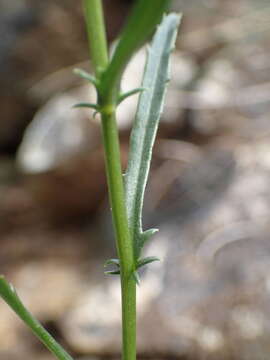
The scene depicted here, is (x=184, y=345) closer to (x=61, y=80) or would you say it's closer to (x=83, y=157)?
(x=83, y=157)

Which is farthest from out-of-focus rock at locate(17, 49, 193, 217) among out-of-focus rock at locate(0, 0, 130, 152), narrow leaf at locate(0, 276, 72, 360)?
narrow leaf at locate(0, 276, 72, 360)

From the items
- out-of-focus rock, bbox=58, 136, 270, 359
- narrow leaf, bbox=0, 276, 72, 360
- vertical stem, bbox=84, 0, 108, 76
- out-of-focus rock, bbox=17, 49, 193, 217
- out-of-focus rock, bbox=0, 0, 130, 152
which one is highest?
out-of-focus rock, bbox=0, 0, 130, 152

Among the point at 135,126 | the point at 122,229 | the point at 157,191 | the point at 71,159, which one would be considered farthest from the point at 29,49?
the point at 122,229

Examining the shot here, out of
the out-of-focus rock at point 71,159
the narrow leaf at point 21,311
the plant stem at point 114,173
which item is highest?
the out-of-focus rock at point 71,159

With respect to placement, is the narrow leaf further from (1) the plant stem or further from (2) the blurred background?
(2) the blurred background

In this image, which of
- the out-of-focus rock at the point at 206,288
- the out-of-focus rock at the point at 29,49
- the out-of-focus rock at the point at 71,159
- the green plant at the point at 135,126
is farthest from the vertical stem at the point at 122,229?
the out-of-focus rock at the point at 29,49

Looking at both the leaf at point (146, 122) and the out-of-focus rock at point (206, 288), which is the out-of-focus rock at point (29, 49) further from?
the leaf at point (146, 122)

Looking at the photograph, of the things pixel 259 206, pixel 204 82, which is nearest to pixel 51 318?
pixel 259 206
